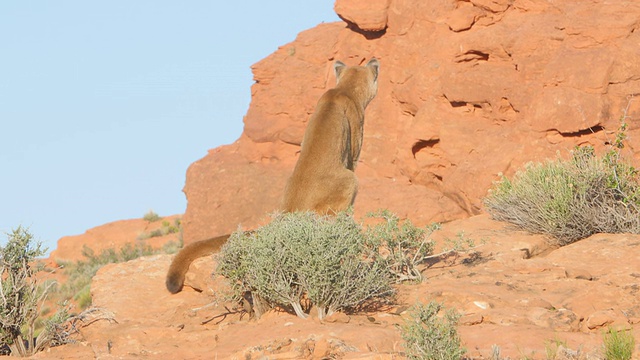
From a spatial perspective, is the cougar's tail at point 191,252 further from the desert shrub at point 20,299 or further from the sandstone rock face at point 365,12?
the sandstone rock face at point 365,12

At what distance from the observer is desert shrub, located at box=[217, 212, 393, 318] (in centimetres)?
880

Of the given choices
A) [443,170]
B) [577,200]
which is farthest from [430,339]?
[443,170]

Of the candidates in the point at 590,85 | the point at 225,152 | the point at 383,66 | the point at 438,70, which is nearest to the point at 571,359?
the point at 590,85

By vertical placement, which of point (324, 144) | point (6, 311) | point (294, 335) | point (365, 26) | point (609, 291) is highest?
point (365, 26)

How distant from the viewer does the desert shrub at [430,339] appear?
650 centimetres

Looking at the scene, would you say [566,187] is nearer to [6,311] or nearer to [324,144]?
[324,144]

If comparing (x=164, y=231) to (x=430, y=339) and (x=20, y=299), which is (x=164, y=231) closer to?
(x=20, y=299)

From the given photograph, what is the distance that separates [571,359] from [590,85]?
11.3 m

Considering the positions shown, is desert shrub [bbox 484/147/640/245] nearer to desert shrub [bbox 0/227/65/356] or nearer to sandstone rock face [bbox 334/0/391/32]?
desert shrub [bbox 0/227/65/356]

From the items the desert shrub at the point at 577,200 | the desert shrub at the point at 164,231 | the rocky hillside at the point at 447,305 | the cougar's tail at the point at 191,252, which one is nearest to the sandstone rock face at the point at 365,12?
the desert shrub at the point at 577,200

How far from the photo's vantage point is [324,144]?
10.8 m

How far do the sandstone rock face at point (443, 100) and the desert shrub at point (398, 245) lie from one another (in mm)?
5990

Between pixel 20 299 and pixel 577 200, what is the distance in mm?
7161

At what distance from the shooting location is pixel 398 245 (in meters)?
10.2
